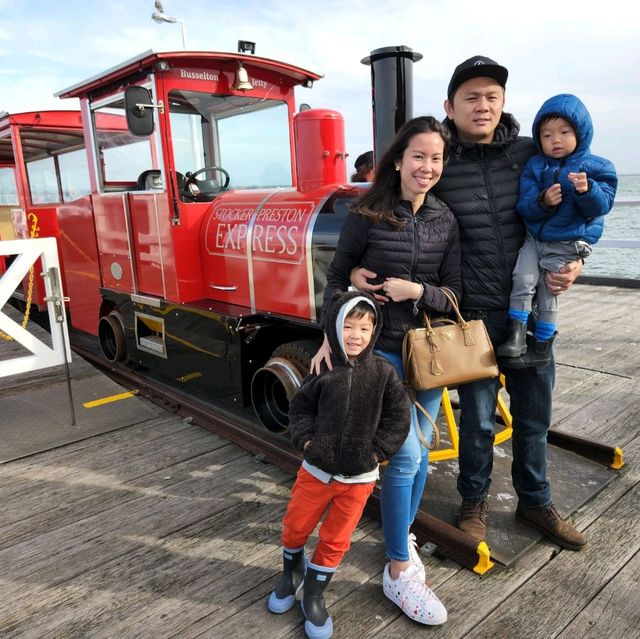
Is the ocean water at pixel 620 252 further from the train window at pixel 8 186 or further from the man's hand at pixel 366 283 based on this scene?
the train window at pixel 8 186

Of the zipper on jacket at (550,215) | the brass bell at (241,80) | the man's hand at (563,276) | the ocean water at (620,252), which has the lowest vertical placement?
the ocean water at (620,252)

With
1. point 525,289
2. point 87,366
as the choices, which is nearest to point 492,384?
point 525,289

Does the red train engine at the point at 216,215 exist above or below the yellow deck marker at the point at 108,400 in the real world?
above

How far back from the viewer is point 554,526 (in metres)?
2.38

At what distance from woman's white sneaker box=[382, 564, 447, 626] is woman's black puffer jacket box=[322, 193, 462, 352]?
82 cm

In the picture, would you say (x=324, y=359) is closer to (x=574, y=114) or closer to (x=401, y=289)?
(x=401, y=289)

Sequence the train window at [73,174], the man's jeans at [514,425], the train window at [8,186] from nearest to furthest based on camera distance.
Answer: the man's jeans at [514,425] < the train window at [73,174] < the train window at [8,186]

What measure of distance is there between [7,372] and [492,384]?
302cm

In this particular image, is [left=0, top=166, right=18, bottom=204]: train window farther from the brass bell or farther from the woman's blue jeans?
the woman's blue jeans

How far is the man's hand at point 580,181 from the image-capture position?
1889mm

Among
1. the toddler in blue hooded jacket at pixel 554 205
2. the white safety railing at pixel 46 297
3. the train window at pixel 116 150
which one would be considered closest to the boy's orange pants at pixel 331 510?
the toddler in blue hooded jacket at pixel 554 205

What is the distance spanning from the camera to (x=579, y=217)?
2002 mm

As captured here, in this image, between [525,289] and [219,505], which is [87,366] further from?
[525,289]

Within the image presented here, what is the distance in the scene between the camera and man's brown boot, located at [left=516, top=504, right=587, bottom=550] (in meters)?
2.34
